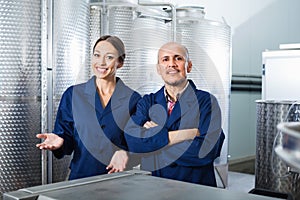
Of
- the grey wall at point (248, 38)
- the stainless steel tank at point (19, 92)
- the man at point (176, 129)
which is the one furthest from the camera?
the grey wall at point (248, 38)

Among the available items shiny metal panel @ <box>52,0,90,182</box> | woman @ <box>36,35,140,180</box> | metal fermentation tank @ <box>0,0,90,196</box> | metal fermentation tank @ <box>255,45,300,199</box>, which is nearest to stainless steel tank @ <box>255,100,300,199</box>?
metal fermentation tank @ <box>255,45,300,199</box>

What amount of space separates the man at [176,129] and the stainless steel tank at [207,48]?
1.63 metres

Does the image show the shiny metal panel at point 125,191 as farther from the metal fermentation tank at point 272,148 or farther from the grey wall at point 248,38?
the grey wall at point 248,38

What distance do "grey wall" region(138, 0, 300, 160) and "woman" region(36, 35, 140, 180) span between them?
2.87 meters

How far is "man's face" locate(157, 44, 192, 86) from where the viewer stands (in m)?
2.05

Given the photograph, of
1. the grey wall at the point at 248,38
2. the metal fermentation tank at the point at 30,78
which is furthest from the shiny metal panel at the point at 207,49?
the metal fermentation tank at the point at 30,78

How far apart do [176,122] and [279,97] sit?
2.49 metres

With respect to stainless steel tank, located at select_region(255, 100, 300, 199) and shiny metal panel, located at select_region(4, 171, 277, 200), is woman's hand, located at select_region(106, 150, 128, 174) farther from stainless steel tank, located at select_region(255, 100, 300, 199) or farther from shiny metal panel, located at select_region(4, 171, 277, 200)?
stainless steel tank, located at select_region(255, 100, 300, 199)

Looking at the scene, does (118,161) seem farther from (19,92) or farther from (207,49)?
(207,49)

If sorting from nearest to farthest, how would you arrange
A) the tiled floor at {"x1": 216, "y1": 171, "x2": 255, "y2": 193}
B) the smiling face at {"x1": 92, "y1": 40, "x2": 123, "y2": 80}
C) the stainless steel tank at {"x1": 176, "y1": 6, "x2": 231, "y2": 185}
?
the smiling face at {"x1": 92, "y1": 40, "x2": 123, "y2": 80}, the stainless steel tank at {"x1": 176, "y1": 6, "x2": 231, "y2": 185}, the tiled floor at {"x1": 216, "y1": 171, "x2": 255, "y2": 193}

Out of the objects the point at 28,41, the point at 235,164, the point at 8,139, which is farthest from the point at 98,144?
the point at 235,164

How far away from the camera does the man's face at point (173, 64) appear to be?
2.05m

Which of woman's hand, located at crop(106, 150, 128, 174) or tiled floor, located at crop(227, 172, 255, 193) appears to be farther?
tiled floor, located at crop(227, 172, 255, 193)

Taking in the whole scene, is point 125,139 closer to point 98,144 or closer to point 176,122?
point 98,144
